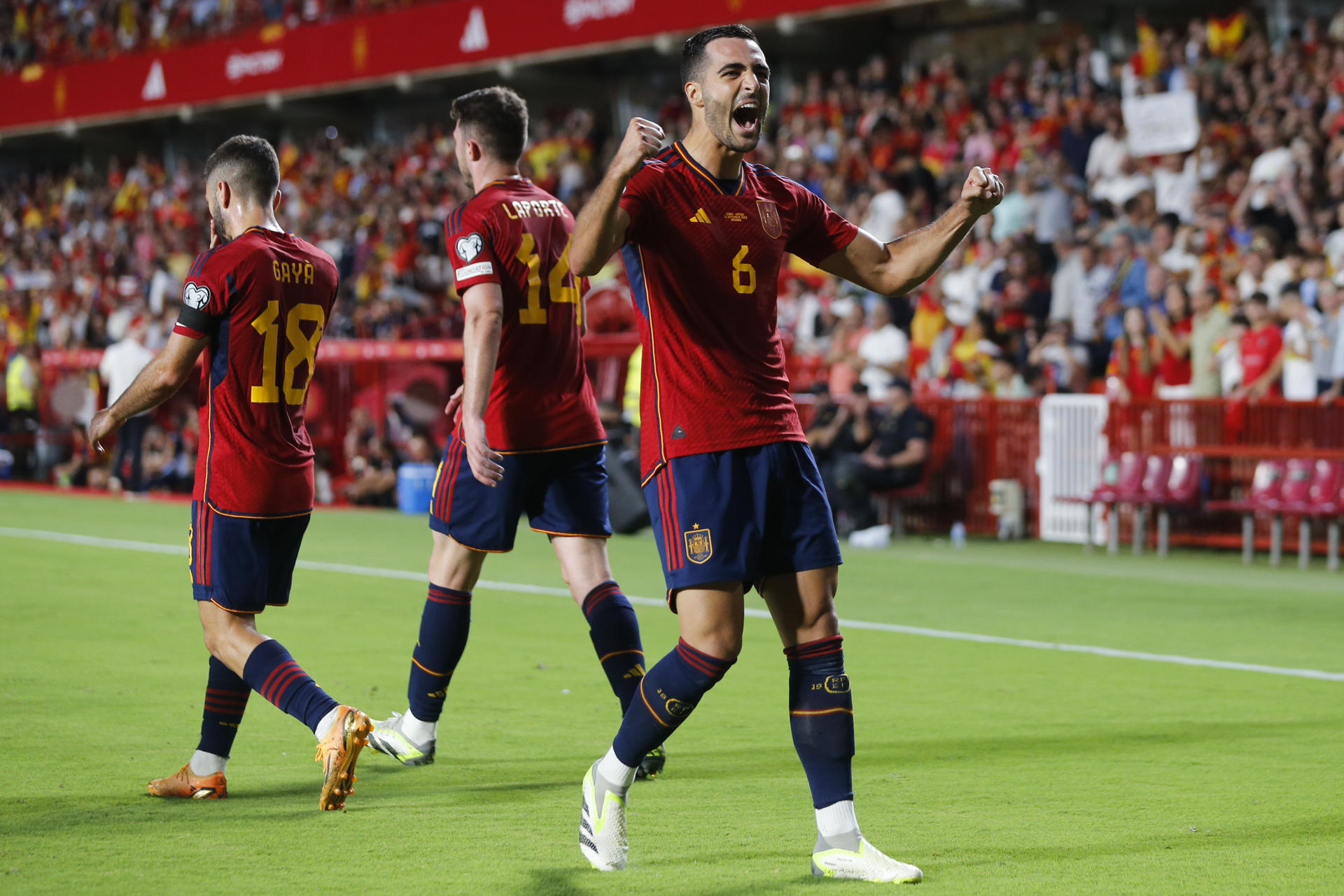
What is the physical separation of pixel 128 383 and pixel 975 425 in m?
10.7

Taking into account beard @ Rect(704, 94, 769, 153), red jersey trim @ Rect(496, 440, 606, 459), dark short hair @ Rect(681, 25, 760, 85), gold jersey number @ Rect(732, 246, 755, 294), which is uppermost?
dark short hair @ Rect(681, 25, 760, 85)

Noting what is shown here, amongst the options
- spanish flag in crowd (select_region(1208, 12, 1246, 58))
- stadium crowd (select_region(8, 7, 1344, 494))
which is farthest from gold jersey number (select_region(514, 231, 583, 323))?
spanish flag in crowd (select_region(1208, 12, 1246, 58))

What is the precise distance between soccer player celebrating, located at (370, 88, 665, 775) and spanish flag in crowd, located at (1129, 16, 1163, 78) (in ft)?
51.6

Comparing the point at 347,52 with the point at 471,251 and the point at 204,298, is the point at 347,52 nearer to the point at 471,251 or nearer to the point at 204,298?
the point at 471,251

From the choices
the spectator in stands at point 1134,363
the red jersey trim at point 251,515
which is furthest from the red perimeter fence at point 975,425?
the red jersey trim at point 251,515

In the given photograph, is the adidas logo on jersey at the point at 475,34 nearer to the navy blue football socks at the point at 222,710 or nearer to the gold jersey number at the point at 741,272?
the navy blue football socks at the point at 222,710

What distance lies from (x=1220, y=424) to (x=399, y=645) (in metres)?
8.66

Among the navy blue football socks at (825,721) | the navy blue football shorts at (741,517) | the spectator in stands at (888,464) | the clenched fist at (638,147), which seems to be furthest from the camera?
the spectator in stands at (888,464)

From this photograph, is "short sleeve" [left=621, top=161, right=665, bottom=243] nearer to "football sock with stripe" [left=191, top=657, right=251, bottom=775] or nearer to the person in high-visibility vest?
"football sock with stripe" [left=191, top=657, right=251, bottom=775]

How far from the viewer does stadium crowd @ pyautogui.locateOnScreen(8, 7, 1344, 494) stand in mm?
15445

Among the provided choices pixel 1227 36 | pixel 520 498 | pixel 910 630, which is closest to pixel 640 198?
pixel 520 498

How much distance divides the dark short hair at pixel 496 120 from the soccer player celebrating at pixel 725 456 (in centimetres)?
165

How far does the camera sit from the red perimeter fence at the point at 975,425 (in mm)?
14377

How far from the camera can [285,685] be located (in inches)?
202
